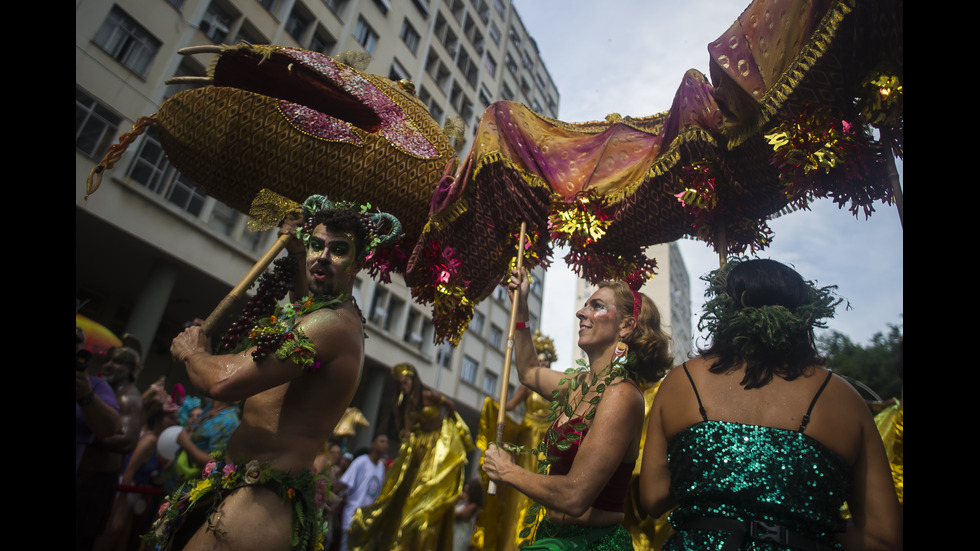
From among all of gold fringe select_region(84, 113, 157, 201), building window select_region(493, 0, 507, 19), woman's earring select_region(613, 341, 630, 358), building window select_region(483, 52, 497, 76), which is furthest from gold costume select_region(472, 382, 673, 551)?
building window select_region(493, 0, 507, 19)

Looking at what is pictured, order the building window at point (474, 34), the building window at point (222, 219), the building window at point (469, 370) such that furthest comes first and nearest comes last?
the building window at point (474, 34), the building window at point (469, 370), the building window at point (222, 219)

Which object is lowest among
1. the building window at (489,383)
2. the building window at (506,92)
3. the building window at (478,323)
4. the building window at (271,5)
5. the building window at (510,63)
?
the building window at (489,383)

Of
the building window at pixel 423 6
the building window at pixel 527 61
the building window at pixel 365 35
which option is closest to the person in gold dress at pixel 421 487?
the building window at pixel 365 35

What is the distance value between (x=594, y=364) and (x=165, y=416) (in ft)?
19.0

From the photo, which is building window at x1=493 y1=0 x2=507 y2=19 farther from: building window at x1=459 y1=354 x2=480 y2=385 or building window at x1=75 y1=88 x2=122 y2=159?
building window at x1=75 y1=88 x2=122 y2=159

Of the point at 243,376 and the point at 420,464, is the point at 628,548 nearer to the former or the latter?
the point at 243,376

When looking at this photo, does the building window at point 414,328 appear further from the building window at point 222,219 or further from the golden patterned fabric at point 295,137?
the golden patterned fabric at point 295,137

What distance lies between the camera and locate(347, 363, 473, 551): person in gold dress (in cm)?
505

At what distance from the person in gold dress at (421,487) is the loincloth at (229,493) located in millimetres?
2954

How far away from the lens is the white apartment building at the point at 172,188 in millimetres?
10914

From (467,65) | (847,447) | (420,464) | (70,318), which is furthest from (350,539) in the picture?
(467,65)

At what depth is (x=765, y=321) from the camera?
1.83 metres

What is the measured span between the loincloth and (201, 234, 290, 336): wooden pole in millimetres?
651

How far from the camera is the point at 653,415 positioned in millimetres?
2078
